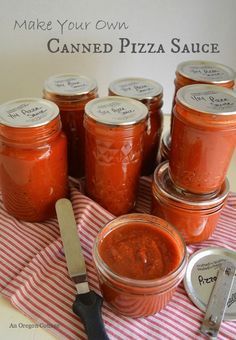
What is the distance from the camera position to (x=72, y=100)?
0.77 m

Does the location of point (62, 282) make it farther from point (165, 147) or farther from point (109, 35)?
point (109, 35)

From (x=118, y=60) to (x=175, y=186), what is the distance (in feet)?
1.49

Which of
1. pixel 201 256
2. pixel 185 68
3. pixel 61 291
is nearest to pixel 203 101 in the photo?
pixel 185 68

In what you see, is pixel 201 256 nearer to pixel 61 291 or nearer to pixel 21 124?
pixel 61 291

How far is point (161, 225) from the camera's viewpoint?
2.15 ft

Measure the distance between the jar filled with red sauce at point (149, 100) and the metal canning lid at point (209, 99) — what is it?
11cm

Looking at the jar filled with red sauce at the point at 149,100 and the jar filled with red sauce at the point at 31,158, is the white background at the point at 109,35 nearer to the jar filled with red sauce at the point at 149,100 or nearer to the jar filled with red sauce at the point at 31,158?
the jar filled with red sauce at the point at 149,100

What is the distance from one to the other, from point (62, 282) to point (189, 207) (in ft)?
0.86

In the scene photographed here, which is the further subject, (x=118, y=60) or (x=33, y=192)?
(x=118, y=60)

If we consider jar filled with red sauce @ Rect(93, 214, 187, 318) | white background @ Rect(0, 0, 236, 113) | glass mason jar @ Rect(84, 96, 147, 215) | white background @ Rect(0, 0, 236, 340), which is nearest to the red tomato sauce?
jar filled with red sauce @ Rect(93, 214, 187, 318)


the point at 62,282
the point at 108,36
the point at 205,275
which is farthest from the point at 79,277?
the point at 108,36

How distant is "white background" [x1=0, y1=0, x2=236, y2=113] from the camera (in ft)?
3.01

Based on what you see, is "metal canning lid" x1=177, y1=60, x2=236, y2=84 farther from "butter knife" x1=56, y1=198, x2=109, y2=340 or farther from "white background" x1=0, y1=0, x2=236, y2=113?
"butter knife" x1=56, y1=198, x2=109, y2=340

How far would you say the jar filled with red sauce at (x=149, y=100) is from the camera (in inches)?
30.4
